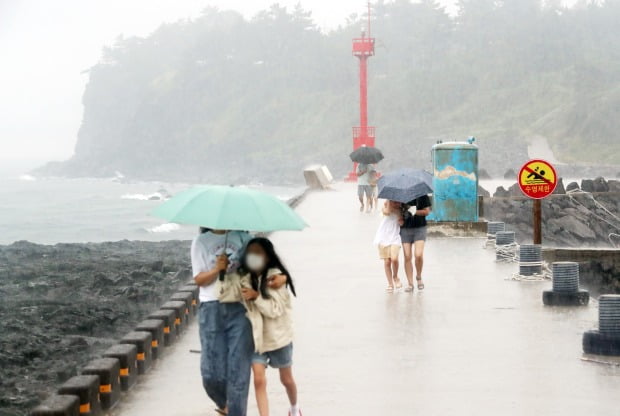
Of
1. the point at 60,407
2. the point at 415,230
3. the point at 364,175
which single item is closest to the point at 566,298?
the point at 415,230

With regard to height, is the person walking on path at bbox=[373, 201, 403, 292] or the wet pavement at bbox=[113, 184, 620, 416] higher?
the person walking on path at bbox=[373, 201, 403, 292]

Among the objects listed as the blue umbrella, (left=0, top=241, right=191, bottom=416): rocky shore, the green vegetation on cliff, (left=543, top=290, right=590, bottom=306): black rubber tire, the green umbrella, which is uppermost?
the green vegetation on cliff

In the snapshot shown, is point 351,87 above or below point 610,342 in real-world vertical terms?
above

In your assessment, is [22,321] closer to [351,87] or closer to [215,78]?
[351,87]

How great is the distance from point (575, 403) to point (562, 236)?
74.6ft

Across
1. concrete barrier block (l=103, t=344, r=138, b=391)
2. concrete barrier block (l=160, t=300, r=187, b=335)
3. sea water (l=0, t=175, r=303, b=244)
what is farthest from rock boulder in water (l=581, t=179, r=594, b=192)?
concrete barrier block (l=103, t=344, r=138, b=391)

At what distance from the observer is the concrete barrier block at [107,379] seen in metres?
7.88

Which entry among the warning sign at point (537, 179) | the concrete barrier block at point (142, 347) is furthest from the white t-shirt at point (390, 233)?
the concrete barrier block at point (142, 347)

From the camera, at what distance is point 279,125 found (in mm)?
137375

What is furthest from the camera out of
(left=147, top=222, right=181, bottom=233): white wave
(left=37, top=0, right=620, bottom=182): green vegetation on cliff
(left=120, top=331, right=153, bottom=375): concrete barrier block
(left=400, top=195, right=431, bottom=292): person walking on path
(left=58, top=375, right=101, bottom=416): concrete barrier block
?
(left=37, top=0, right=620, bottom=182): green vegetation on cliff

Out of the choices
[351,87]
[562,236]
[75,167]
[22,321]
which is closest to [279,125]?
[351,87]

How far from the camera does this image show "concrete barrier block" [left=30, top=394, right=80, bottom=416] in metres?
6.83

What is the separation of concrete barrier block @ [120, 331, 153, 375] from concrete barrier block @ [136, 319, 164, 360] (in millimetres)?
263

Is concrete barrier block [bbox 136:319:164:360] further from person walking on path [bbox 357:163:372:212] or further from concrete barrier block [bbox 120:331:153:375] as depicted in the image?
person walking on path [bbox 357:163:372:212]
